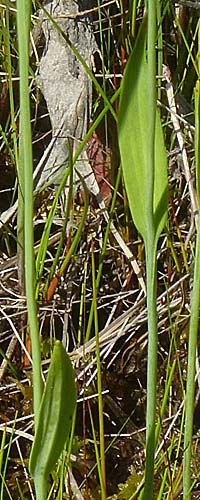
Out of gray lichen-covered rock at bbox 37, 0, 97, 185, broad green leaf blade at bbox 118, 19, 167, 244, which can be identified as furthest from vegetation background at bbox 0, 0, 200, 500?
broad green leaf blade at bbox 118, 19, 167, 244

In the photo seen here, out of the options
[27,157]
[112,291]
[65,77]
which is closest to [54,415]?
[27,157]

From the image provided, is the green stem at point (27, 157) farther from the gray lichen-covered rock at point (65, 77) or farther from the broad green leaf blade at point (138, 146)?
the gray lichen-covered rock at point (65, 77)

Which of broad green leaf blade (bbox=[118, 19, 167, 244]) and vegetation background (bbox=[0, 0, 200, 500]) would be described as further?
vegetation background (bbox=[0, 0, 200, 500])

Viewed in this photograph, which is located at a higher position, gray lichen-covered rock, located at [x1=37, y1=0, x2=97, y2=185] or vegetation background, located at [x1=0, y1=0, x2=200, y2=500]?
gray lichen-covered rock, located at [x1=37, y1=0, x2=97, y2=185]

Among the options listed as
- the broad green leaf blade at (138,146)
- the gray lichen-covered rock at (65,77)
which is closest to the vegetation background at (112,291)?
the gray lichen-covered rock at (65,77)

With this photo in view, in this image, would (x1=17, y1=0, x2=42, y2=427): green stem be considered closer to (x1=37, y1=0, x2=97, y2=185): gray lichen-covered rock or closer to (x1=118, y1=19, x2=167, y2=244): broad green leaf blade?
(x1=118, y1=19, x2=167, y2=244): broad green leaf blade

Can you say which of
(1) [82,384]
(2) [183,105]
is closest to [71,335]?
(1) [82,384]

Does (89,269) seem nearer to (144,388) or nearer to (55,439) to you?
(144,388)
